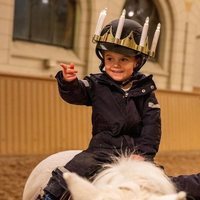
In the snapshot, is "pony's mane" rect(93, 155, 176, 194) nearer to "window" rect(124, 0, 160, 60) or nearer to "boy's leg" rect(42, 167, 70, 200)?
"boy's leg" rect(42, 167, 70, 200)

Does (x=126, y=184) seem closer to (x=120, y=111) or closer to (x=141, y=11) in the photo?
(x=120, y=111)

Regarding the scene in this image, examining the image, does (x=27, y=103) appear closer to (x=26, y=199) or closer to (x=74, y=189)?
(x=26, y=199)

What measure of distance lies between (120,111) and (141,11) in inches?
424

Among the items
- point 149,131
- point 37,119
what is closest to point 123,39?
point 149,131

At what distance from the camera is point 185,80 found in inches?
540

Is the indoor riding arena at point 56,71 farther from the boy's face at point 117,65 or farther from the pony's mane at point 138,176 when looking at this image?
the pony's mane at point 138,176

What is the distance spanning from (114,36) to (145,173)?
2.44ft

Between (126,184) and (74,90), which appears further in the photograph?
(74,90)

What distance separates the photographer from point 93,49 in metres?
11.4

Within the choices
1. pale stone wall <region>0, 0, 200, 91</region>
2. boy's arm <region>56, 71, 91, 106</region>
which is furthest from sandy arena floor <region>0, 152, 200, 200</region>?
boy's arm <region>56, 71, 91, 106</region>

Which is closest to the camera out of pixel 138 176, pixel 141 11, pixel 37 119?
pixel 138 176

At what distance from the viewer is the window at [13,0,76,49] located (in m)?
10.6

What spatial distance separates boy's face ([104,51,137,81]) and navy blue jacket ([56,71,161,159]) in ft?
0.13

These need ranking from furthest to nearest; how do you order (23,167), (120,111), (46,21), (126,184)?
(46,21), (23,167), (120,111), (126,184)
